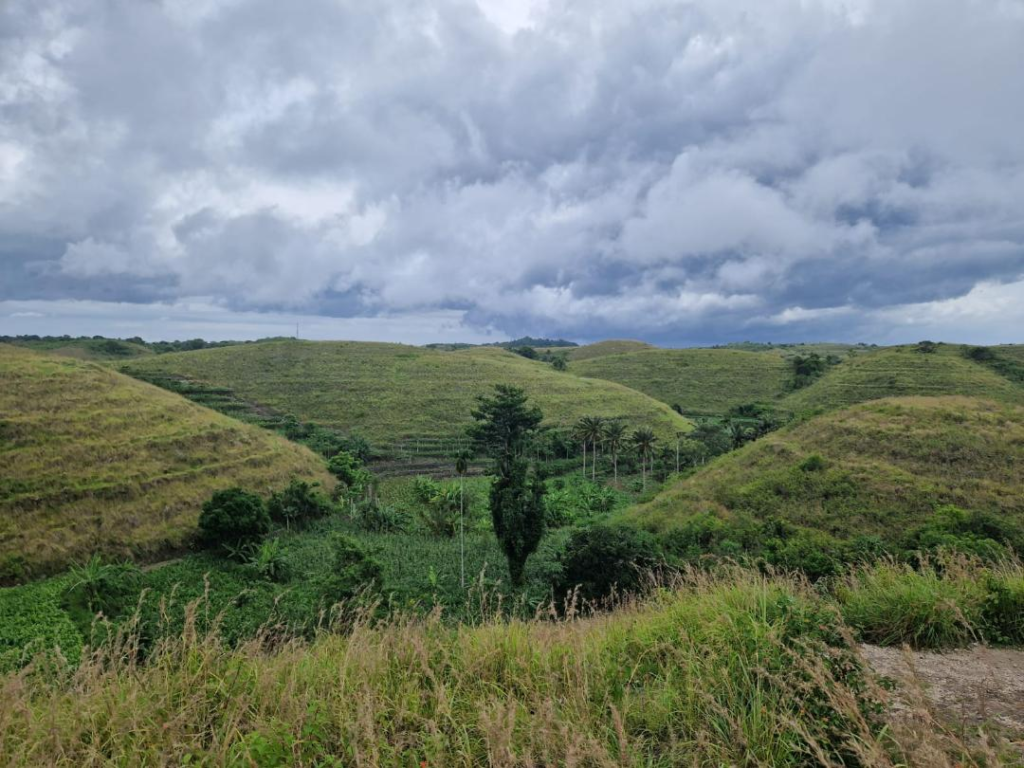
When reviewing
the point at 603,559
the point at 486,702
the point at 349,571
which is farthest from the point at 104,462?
the point at 486,702

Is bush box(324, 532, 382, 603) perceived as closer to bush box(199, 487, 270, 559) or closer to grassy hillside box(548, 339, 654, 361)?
bush box(199, 487, 270, 559)

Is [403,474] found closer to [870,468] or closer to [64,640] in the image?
[64,640]

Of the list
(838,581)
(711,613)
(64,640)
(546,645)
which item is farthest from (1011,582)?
(64,640)

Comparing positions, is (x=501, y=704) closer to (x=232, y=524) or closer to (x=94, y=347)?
(x=232, y=524)

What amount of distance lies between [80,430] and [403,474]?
32.1 metres

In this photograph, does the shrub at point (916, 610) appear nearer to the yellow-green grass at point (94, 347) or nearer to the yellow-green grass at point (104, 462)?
the yellow-green grass at point (104, 462)

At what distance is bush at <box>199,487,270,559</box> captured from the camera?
118 feet

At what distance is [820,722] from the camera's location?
2979 mm

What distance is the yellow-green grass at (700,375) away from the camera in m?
106

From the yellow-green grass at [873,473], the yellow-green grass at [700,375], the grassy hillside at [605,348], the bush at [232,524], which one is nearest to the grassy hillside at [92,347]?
the bush at [232,524]

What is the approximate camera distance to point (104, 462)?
42.0 m

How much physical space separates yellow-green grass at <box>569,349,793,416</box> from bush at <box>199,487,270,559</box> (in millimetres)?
85945

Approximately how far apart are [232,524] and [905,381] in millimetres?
95761

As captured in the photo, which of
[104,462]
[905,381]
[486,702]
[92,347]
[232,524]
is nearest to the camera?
[486,702]
